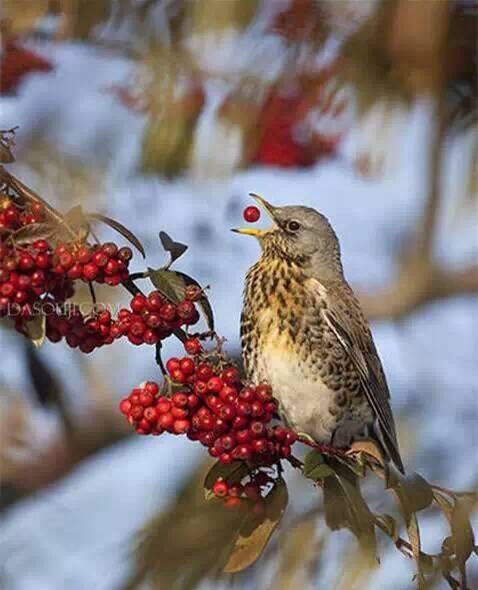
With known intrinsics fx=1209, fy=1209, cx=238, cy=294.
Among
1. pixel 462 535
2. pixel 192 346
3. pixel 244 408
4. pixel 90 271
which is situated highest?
pixel 90 271

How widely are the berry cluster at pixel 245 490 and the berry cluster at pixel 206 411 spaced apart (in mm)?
61

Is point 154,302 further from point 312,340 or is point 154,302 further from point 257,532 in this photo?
point 312,340

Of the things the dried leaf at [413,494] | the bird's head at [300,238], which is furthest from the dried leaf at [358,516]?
the bird's head at [300,238]

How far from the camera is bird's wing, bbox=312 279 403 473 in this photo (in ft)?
8.18

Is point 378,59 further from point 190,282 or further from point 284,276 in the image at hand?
point 190,282

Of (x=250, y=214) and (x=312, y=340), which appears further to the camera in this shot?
(x=312, y=340)

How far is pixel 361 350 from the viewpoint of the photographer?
8.41 ft

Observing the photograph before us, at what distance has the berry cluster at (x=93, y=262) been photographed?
1566mm

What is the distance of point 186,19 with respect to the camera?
2.34m

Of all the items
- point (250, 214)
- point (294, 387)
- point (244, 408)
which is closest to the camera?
point (244, 408)

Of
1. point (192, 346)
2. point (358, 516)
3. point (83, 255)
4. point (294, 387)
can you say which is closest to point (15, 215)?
point (83, 255)

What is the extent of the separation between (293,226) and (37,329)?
1.05 metres

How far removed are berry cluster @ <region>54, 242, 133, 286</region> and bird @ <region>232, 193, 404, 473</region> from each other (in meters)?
0.82

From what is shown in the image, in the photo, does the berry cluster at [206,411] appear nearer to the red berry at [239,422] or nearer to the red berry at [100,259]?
the red berry at [239,422]
